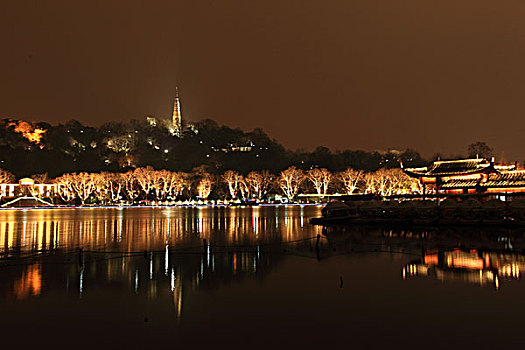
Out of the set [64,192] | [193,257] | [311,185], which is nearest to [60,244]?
[193,257]

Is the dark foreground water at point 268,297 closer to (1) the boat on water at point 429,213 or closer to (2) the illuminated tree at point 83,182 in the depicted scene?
(1) the boat on water at point 429,213

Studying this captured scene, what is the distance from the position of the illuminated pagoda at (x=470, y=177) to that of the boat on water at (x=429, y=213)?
63.0ft

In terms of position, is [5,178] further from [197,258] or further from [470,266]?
[470,266]

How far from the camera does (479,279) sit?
52.4 ft

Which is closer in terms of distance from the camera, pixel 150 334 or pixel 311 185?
pixel 150 334

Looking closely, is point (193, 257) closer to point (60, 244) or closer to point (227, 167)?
point (60, 244)

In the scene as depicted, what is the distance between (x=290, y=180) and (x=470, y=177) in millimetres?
55057

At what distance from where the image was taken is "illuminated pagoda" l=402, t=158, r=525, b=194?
5908 cm

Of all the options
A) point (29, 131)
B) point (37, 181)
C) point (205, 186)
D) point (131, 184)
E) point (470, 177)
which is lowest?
point (470, 177)

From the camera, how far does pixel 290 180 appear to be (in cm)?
11531

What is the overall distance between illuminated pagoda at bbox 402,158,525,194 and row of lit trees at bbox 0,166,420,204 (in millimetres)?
30879

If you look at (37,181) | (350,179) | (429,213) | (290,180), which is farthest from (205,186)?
(429,213)

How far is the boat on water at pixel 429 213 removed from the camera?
125 feet

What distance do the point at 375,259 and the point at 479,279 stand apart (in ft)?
18.2
